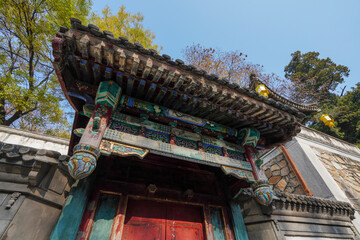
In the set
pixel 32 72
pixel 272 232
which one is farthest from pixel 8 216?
pixel 32 72

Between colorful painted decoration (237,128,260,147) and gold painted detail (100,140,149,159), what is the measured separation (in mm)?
2799

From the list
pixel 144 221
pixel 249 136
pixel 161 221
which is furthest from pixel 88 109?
pixel 249 136

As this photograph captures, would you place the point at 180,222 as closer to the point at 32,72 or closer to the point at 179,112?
the point at 179,112

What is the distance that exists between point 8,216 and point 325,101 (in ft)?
82.7

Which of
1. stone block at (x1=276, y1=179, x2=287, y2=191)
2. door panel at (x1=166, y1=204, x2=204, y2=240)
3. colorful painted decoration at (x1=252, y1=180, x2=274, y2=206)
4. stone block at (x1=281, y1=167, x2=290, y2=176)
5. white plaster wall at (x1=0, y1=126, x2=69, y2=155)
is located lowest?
door panel at (x1=166, y1=204, x2=204, y2=240)

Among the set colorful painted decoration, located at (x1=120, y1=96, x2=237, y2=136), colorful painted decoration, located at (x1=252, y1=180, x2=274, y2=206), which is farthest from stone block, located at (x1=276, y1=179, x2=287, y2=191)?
colorful painted decoration, located at (x1=120, y1=96, x2=237, y2=136)

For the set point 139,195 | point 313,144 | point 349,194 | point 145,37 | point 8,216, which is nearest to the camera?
point 8,216

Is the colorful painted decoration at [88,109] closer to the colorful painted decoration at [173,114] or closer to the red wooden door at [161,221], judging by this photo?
the colorful painted decoration at [173,114]

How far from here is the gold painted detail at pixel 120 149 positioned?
3.03 m

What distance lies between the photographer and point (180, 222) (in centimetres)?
412

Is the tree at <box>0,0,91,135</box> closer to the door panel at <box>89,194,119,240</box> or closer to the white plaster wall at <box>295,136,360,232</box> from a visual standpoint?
the door panel at <box>89,194,119,240</box>

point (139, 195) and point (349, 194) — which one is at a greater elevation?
point (349, 194)

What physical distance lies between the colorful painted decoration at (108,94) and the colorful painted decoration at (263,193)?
366 cm

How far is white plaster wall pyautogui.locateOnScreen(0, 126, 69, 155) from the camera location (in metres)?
7.66
